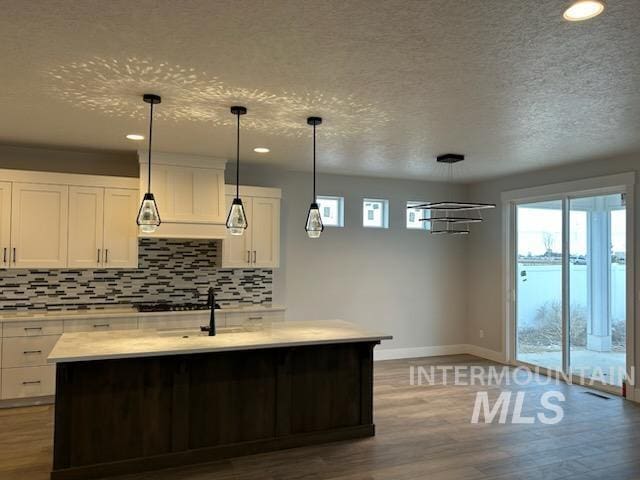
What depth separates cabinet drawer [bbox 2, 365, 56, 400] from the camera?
468cm

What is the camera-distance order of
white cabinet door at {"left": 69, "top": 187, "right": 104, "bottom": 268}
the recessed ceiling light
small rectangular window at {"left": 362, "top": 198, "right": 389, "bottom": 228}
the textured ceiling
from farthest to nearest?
small rectangular window at {"left": 362, "top": 198, "right": 389, "bottom": 228} → white cabinet door at {"left": 69, "top": 187, "right": 104, "bottom": 268} → the textured ceiling → the recessed ceiling light

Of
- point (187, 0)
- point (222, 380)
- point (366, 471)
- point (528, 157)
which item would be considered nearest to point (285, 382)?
point (222, 380)

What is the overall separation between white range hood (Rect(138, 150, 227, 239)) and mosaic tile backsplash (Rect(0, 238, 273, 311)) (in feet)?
1.65

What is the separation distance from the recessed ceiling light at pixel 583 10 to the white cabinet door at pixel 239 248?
13.4ft

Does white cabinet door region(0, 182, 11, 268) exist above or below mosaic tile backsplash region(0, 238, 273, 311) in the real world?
above

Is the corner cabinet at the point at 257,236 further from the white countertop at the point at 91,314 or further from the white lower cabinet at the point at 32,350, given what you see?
the white lower cabinet at the point at 32,350

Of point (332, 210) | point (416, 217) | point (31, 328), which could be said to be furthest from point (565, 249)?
point (31, 328)

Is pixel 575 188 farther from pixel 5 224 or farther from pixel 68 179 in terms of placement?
pixel 5 224

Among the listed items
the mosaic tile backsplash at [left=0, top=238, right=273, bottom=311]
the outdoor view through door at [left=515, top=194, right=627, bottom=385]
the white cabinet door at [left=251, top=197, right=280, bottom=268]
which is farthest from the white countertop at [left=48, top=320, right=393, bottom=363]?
the outdoor view through door at [left=515, top=194, right=627, bottom=385]

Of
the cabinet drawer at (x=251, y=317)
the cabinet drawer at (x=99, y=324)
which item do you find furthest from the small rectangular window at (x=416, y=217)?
the cabinet drawer at (x=99, y=324)

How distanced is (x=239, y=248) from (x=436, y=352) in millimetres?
3476

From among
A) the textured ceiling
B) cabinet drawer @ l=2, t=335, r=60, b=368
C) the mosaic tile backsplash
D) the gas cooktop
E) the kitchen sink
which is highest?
the textured ceiling

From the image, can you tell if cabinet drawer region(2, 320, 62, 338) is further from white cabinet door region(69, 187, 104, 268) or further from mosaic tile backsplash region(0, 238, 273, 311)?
white cabinet door region(69, 187, 104, 268)

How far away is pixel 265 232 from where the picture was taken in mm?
5867
